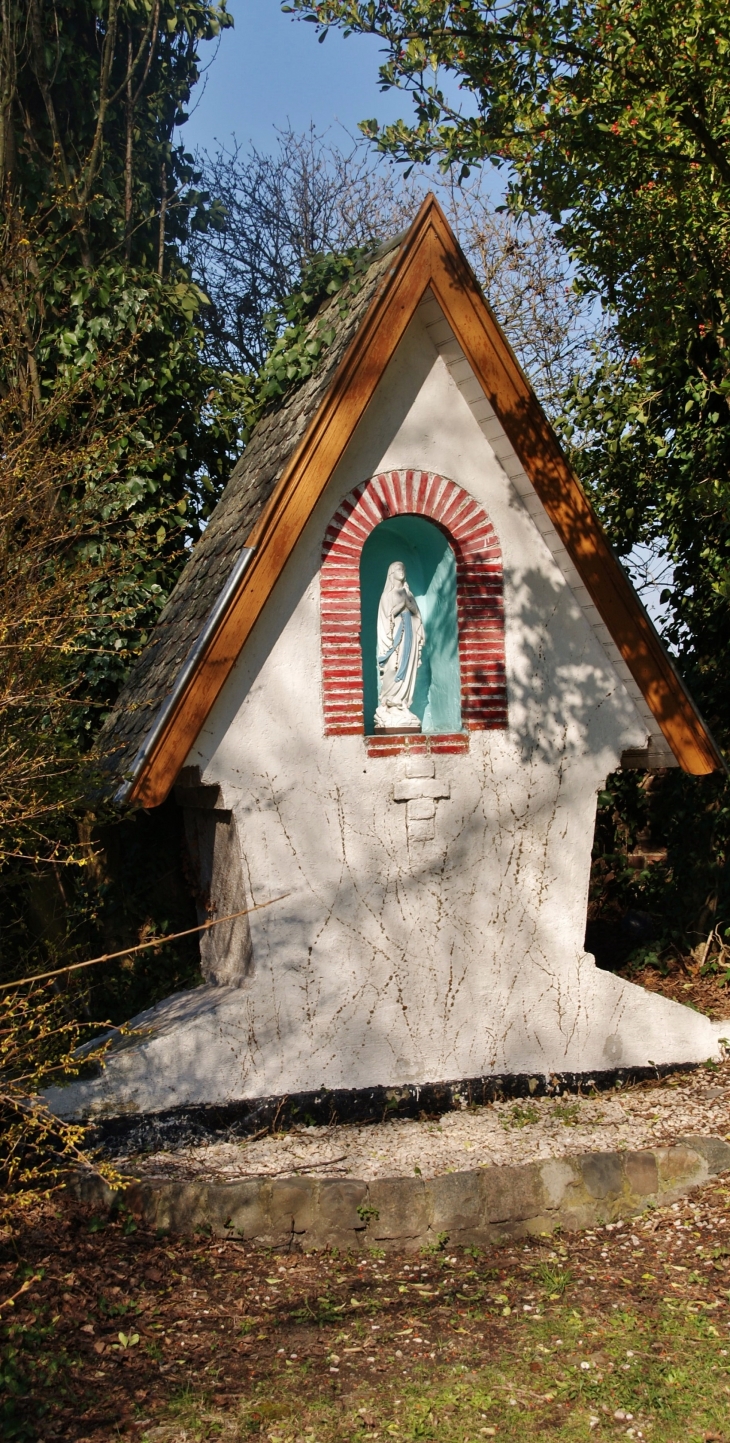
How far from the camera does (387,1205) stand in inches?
210

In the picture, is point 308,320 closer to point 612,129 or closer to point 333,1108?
point 612,129

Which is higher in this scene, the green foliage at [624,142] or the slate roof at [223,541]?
the green foliage at [624,142]

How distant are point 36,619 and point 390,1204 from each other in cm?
314

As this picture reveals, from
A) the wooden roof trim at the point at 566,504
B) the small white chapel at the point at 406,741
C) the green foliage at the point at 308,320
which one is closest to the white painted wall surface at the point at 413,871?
the small white chapel at the point at 406,741

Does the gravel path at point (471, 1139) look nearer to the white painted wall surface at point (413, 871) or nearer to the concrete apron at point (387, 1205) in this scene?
the concrete apron at point (387, 1205)

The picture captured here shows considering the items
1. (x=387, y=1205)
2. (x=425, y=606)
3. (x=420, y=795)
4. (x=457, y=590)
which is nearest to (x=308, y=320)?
(x=425, y=606)

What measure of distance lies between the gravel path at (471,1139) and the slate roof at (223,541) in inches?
78.4

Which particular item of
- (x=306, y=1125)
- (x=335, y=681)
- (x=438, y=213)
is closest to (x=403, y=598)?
(x=335, y=681)

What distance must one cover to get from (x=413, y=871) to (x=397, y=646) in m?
1.32

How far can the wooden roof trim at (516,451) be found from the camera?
5.66 meters

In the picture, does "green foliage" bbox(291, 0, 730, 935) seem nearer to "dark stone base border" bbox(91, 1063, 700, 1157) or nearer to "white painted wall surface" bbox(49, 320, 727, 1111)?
"white painted wall surface" bbox(49, 320, 727, 1111)

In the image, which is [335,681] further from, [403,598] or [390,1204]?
[390,1204]

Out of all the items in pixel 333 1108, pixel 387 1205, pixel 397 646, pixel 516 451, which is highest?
pixel 516 451

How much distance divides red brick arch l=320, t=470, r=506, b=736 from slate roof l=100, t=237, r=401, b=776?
0.50 metres
